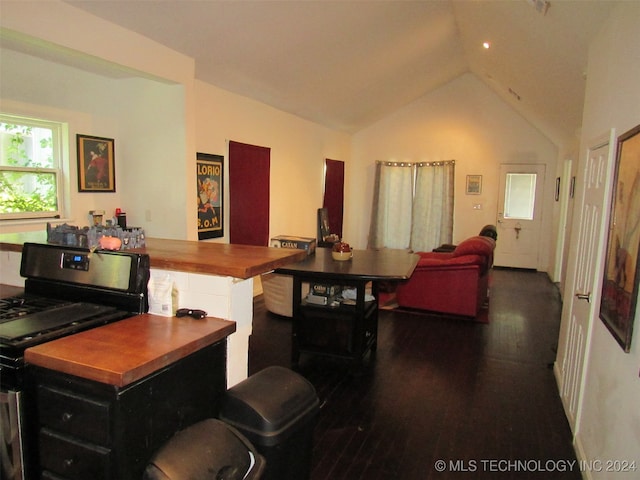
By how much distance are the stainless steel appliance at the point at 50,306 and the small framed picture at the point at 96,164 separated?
7.93ft

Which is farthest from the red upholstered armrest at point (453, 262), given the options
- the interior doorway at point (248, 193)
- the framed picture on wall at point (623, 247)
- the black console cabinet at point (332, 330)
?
the framed picture on wall at point (623, 247)

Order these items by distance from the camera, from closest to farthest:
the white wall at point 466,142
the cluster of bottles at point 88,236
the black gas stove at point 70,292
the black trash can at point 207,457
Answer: the black trash can at point 207,457
the black gas stove at point 70,292
the cluster of bottles at point 88,236
the white wall at point 466,142

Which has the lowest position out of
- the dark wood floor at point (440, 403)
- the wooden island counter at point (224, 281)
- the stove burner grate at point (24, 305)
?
the dark wood floor at point (440, 403)

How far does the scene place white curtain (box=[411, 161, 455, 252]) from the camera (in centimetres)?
783

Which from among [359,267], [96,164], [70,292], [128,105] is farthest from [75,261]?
[128,105]

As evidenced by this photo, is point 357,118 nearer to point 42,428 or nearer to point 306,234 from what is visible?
point 306,234

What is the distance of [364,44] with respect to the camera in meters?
4.66

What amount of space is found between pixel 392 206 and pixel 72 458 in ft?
25.0

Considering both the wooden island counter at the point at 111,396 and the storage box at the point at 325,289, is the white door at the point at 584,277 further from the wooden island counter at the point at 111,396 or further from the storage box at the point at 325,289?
the wooden island counter at the point at 111,396

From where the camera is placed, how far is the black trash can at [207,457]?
106 centimetres

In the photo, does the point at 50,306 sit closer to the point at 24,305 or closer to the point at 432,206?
the point at 24,305

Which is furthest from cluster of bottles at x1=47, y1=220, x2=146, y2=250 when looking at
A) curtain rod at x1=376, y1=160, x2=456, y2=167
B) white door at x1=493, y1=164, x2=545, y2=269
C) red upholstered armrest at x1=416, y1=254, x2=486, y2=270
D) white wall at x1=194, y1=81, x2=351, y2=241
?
white door at x1=493, y1=164, x2=545, y2=269

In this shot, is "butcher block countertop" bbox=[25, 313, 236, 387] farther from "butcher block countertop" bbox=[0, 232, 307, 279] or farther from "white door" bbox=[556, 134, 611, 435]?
"white door" bbox=[556, 134, 611, 435]

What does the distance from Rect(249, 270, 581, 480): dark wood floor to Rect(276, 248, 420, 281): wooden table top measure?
0.86 m
